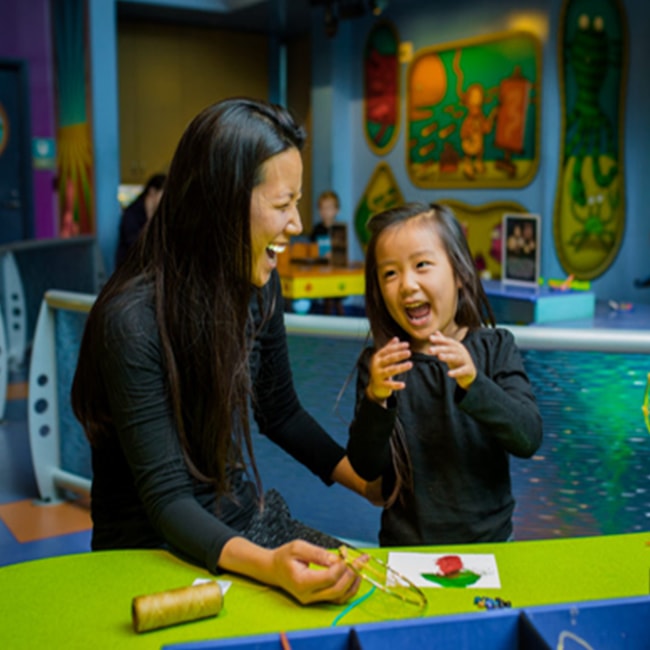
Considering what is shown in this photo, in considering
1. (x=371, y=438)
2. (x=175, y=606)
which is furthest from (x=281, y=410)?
(x=175, y=606)

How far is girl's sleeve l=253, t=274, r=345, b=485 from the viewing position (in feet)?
→ 6.04

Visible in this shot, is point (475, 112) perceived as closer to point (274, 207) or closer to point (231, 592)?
point (274, 207)

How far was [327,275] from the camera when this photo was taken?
512cm

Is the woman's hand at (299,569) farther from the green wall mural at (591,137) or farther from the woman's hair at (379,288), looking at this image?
the green wall mural at (591,137)

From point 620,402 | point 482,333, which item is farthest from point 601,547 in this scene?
point 620,402

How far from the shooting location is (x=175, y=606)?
113cm

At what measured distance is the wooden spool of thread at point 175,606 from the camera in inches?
43.9

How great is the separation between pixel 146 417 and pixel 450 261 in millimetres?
675

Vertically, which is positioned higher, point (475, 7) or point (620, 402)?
point (475, 7)

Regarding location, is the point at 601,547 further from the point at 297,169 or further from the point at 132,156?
the point at 132,156

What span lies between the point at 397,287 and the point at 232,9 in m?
7.61

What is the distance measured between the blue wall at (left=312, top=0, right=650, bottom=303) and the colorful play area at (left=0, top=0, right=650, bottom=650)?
0.02m

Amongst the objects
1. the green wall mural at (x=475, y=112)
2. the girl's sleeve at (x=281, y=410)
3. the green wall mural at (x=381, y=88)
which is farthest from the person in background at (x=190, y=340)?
the green wall mural at (x=381, y=88)

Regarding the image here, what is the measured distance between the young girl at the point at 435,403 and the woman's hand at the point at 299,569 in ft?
1.35
